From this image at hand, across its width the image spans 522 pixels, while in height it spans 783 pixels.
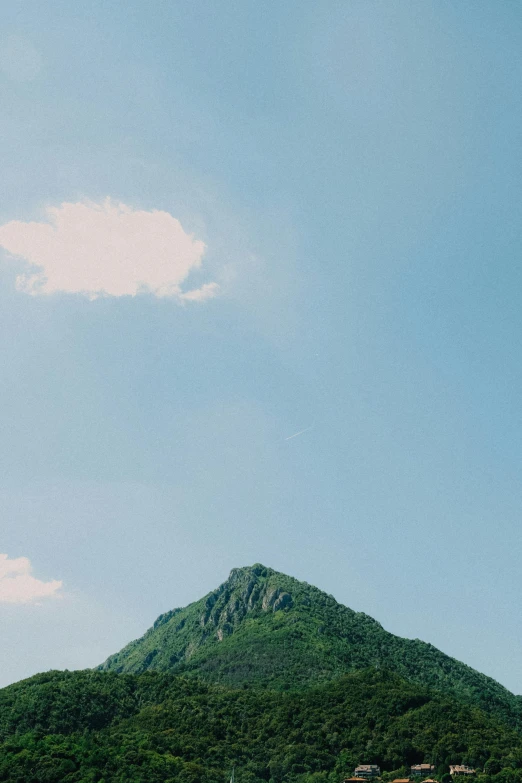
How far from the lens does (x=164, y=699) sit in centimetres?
11825

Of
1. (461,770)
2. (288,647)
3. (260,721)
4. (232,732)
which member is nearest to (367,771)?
(461,770)

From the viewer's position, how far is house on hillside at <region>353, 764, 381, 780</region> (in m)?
90.1

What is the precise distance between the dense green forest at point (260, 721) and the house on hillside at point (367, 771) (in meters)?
1.19

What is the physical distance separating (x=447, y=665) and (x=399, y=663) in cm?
1631

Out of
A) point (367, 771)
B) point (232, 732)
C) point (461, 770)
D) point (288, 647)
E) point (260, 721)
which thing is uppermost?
point (288, 647)

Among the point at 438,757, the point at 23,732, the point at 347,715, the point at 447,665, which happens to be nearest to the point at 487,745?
the point at 438,757

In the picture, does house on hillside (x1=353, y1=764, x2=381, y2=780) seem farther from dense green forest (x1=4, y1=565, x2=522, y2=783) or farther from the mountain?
the mountain

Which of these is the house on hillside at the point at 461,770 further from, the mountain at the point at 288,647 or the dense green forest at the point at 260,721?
the mountain at the point at 288,647

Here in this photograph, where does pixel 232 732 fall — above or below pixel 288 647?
below

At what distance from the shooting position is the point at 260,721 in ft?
348

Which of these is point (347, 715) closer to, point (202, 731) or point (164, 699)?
point (202, 731)

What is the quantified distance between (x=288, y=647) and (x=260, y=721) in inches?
1769

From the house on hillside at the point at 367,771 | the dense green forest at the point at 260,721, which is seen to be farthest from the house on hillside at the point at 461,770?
the house on hillside at the point at 367,771

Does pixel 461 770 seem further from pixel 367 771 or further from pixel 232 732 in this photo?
pixel 232 732
